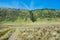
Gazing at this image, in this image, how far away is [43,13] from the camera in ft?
602

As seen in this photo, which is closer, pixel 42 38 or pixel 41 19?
pixel 42 38

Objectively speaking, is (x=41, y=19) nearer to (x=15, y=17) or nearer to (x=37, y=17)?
(x=37, y=17)

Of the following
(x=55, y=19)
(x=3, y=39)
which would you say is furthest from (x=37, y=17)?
(x=3, y=39)

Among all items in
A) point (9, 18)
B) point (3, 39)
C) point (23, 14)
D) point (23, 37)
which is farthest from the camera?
point (23, 14)

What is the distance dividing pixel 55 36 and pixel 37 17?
14124 centimetres

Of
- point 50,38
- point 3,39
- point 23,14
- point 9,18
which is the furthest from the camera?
point 23,14

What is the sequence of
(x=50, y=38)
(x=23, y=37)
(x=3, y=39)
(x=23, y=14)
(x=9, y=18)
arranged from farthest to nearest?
(x=23, y=14) → (x=9, y=18) → (x=3, y=39) → (x=23, y=37) → (x=50, y=38)

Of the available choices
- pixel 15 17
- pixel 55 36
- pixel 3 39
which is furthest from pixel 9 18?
pixel 55 36

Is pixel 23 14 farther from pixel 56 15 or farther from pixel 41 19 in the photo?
pixel 56 15

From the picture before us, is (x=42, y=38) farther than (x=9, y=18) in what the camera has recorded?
No

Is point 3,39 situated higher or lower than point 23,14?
lower

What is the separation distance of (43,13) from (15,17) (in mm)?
34557

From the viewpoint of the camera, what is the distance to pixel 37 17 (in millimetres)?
170625

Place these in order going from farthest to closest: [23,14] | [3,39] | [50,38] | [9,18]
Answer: [23,14] → [9,18] → [3,39] → [50,38]
